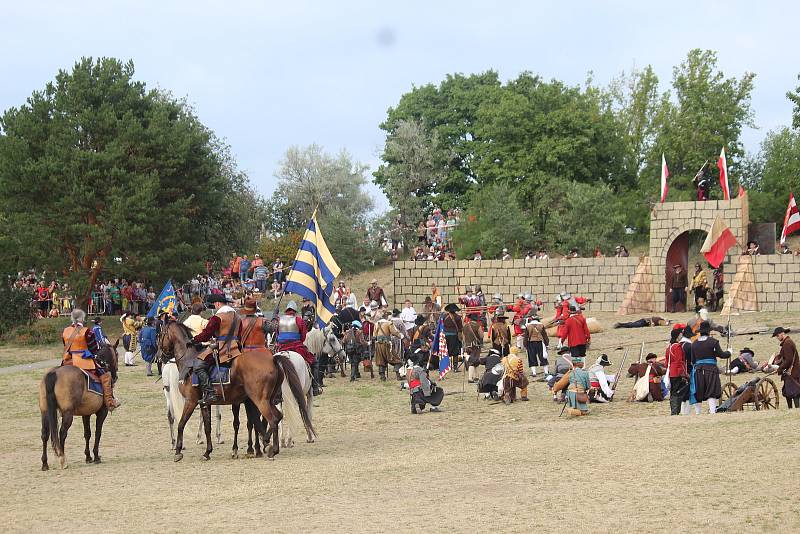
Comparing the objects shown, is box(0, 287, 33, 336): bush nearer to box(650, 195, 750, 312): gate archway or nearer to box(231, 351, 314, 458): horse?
box(650, 195, 750, 312): gate archway

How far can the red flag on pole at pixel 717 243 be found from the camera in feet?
122

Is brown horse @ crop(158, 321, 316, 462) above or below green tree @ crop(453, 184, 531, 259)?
below

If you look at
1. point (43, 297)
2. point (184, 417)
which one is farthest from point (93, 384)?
point (43, 297)

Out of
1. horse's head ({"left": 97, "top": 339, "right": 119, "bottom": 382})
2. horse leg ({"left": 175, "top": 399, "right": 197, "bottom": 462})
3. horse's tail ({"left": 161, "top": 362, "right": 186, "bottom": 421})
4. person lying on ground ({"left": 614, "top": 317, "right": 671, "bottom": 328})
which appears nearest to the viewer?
horse leg ({"left": 175, "top": 399, "right": 197, "bottom": 462})

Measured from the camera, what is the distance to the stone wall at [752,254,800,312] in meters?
36.8

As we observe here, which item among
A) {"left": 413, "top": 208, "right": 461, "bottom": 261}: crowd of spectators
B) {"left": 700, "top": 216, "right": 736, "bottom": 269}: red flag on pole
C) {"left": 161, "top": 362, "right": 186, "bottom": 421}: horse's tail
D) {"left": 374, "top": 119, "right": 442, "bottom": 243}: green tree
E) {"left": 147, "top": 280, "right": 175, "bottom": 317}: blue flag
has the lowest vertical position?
{"left": 161, "top": 362, "right": 186, "bottom": 421}: horse's tail

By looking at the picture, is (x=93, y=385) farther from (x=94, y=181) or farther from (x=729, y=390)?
(x=94, y=181)

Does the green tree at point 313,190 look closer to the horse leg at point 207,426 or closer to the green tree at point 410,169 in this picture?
the green tree at point 410,169

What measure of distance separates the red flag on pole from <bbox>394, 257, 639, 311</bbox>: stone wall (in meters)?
3.87

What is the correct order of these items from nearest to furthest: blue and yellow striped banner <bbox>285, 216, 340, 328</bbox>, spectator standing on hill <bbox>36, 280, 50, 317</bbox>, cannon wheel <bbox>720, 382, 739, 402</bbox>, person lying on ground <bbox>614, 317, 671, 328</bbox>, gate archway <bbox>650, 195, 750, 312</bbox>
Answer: cannon wheel <bbox>720, 382, 739, 402</bbox>, blue and yellow striped banner <bbox>285, 216, 340, 328</bbox>, person lying on ground <bbox>614, 317, 671, 328</bbox>, gate archway <bbox>650, 195, 750, 312</bbox>, spectator standing on hill <bbox>36, 280, 50, 317</bbox>

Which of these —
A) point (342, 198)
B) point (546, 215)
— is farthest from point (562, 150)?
point (342, 198)

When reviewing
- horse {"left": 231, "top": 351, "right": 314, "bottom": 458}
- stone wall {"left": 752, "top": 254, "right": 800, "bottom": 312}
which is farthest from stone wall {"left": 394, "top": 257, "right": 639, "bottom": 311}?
horse {"left": 231, "top": 351, "right": 314, "bottom": 458}

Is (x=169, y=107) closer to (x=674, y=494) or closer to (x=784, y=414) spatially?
(x=784, y=414)

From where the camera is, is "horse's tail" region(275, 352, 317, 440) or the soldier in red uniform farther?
"horse's tail" region(275, 352, 317, 440)
